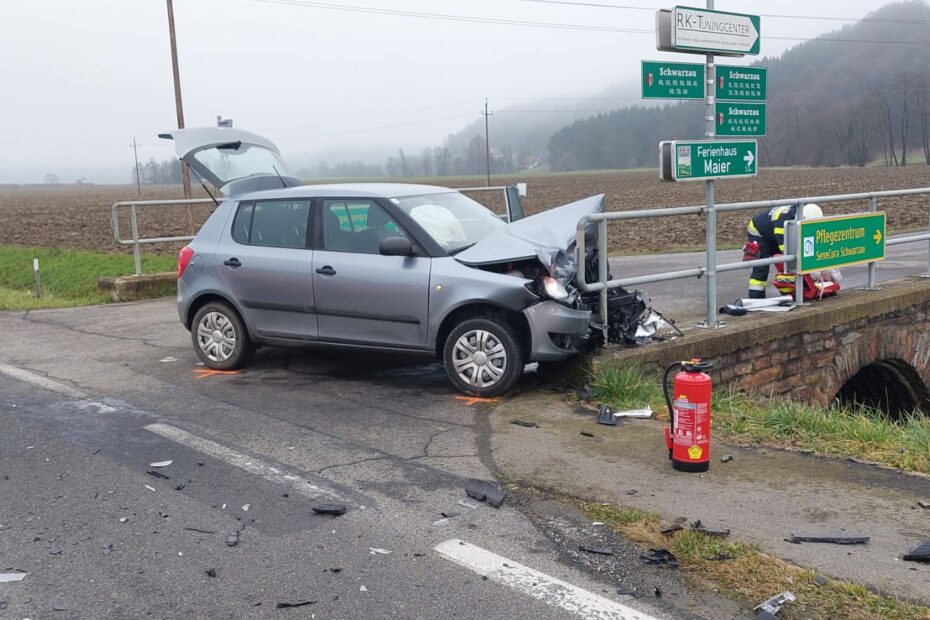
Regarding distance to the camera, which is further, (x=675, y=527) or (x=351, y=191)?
(x=351, y=191)

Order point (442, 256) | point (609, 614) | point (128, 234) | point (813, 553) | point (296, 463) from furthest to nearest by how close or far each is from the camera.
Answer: point (128, 234) < point (442, 256) < point (296, 463) < point (813, 553) < point (609, 614)

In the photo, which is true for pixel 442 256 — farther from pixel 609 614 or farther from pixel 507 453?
pixel 609 614

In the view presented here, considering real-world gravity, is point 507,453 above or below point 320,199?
below

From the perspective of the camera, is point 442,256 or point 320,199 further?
point 320,199

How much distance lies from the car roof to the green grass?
7.14m

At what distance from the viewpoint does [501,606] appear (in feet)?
12.1

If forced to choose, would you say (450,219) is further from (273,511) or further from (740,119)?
(273,511)

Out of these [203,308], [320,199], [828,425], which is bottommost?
[828,425]

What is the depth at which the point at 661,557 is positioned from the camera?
4.14 m

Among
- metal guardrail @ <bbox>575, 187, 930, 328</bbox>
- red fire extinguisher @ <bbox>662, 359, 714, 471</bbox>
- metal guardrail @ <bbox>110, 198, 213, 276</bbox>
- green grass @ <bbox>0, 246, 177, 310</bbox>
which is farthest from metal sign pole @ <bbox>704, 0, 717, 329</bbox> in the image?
green grass @ <bbox>0, 246, 177, 310</bbox>

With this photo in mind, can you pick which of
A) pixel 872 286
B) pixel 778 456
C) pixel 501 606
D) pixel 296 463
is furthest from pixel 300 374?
pixel 872 286

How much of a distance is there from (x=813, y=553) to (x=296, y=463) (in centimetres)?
307

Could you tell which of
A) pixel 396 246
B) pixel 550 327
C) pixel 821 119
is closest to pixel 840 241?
pixel 550 327

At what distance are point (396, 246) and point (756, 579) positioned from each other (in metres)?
4.20
